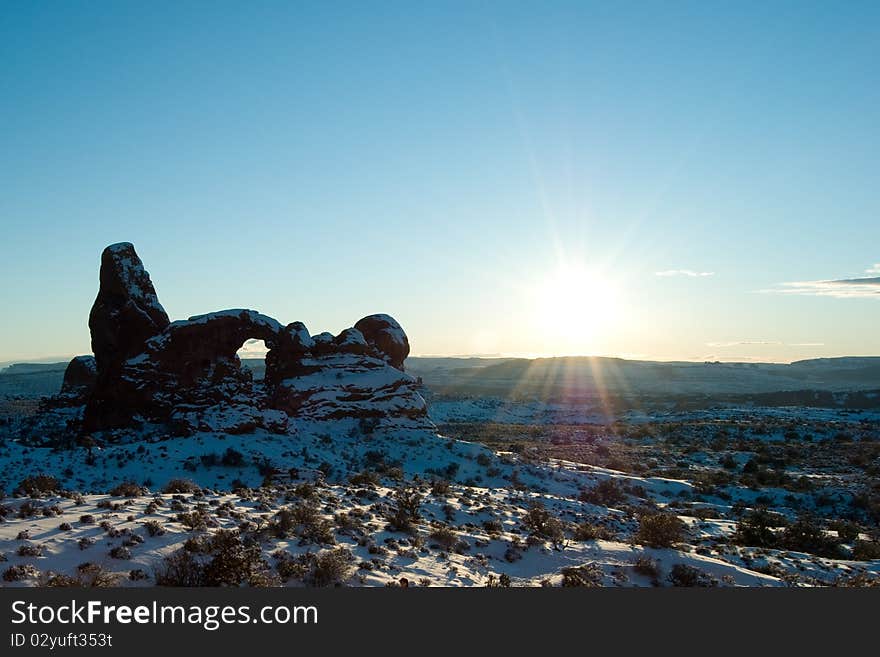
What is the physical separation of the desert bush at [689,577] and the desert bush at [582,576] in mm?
1581

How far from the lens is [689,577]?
1146 cm

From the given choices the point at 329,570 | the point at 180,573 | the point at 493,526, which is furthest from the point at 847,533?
the point at 180,573

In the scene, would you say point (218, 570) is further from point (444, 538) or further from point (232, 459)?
point (232, 459)

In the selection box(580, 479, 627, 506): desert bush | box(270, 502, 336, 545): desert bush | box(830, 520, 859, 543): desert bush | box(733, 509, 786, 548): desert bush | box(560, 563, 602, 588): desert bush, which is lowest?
box(580, 479, 627, 506): desert bush

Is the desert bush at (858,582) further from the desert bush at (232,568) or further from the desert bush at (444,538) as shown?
the desert bush at (232,568)

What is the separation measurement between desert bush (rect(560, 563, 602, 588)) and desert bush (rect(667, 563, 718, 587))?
158 centimetres

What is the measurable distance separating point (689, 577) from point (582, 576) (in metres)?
2.44

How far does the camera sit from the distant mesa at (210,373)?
27.5 metres

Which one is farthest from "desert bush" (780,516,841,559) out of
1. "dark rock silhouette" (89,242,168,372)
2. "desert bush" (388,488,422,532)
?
"dark rock silhouette" (89,242,168,372)

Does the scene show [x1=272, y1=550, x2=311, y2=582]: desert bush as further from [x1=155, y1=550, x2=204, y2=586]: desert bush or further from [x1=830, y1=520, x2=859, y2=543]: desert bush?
[x1=830, y1=520, x2=859, y2=543]: desert bush

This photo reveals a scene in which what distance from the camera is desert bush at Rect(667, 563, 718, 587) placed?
37.4 feet

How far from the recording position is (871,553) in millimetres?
16281

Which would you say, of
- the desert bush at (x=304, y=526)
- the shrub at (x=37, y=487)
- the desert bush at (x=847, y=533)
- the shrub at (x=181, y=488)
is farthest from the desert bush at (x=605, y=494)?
the shrub at (x=37, y=487)

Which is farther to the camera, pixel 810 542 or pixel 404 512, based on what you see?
pixel 810 542
